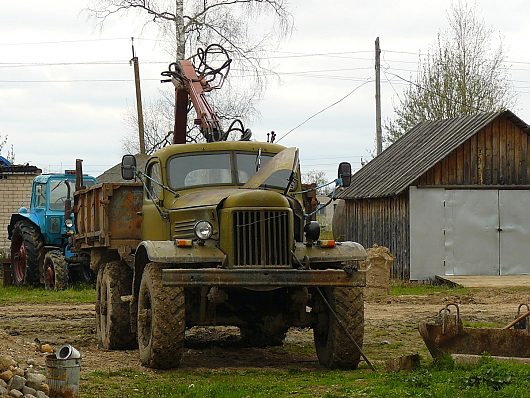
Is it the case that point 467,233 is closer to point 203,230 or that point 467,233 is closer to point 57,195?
point 57,195

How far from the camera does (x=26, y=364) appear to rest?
11.6 metres

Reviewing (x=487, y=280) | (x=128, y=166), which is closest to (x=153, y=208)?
(x=128, y=166)

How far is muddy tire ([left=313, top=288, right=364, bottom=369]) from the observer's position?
40.0 ft

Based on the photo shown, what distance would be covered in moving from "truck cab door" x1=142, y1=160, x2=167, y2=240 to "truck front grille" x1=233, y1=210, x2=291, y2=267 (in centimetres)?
158

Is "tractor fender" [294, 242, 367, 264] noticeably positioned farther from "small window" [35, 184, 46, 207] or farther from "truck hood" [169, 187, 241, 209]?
"small window" [35, 184, 46, 207]

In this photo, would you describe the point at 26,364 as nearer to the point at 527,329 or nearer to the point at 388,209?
the point at 527,329

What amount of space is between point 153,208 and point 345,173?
2.48m

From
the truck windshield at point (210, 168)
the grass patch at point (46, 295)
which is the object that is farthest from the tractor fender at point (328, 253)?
the grass patch at point (46, 295)

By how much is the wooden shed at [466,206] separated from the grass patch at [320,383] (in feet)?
54.2

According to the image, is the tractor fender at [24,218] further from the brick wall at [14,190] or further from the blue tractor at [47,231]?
the brick wall at [14,190]

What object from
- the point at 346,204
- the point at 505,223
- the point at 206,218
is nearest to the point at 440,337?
the point at 206,218

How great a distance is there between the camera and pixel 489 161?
28922mm

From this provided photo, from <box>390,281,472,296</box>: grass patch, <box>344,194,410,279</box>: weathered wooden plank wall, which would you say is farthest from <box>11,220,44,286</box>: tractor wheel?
<box>344,194,410,279</box>: weathered wooden plank wall

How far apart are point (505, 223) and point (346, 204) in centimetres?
501
